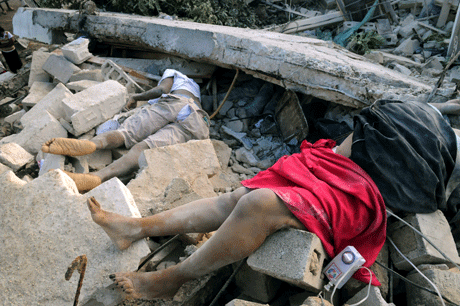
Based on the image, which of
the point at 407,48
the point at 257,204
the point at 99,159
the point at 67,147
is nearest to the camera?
the point at 257,204

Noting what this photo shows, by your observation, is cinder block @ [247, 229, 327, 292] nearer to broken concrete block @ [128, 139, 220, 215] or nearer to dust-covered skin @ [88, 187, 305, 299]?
dust-covered skin @ [88, 187, 305, 299]

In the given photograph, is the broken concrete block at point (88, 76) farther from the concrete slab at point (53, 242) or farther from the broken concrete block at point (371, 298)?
the broken concrete block at point (371, 298)

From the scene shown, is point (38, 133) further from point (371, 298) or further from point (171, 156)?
point (371, 298)

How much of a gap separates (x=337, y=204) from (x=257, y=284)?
77 centimetres

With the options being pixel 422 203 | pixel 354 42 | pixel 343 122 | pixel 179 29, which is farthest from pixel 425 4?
pixel 422 203

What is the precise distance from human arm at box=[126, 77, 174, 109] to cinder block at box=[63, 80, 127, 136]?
26 centimetres

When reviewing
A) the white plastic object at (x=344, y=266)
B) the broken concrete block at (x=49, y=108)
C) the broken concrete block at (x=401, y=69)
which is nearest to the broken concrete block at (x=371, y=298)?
the white plastic object at (x=344, y=266)

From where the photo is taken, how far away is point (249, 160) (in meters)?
4.05

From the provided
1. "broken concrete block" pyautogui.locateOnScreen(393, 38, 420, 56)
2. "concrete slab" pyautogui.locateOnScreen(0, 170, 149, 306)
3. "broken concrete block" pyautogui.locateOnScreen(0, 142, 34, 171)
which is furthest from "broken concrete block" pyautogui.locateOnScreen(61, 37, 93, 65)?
"broken concrete block" pyautogui.locateOnScreen(393, 38, 420, 56)

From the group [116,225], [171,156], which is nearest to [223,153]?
[171,156]

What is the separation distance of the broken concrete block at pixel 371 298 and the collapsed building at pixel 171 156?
1cm

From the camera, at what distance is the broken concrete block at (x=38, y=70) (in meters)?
4.79

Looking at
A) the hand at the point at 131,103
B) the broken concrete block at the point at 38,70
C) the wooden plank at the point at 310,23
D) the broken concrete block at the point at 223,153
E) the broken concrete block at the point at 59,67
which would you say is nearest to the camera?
the broken concrete block at the point at 223,153

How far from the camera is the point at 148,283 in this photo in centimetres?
180
